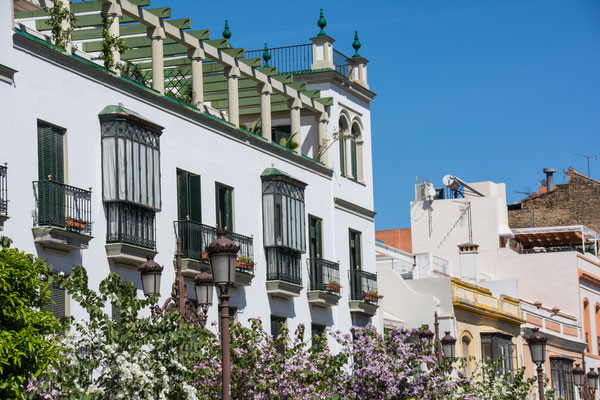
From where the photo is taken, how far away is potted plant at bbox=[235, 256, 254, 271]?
96.0 ft

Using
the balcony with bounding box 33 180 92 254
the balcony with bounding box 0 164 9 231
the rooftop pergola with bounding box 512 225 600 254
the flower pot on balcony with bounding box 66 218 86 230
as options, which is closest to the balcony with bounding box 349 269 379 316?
the balcony with bounding box 33 180 92 254

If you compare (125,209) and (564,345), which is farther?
(564,345)

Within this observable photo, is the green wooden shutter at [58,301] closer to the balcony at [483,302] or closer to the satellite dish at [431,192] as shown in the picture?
the balcony at [483,302]

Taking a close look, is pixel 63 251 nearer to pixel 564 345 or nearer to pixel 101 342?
pixel 101 342

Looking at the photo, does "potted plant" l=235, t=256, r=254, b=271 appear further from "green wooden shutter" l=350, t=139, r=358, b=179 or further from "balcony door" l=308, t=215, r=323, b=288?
"green wooden shutter" l=350, t=139, r=358, b=179

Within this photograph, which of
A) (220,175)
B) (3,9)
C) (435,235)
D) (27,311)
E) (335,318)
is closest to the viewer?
(27,311)

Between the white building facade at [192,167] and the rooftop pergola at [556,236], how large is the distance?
26.6 meters

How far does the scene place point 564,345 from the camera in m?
51.5

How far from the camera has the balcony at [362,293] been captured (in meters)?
35.0

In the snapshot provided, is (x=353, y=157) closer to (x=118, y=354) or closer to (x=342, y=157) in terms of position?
(x=342, y=157)

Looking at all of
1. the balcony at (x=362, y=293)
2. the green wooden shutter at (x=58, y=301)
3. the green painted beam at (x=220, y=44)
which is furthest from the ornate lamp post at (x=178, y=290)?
the balcony at (x=362, y=293)

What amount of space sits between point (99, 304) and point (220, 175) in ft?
41.3

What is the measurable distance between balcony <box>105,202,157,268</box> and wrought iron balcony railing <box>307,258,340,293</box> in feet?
25.1

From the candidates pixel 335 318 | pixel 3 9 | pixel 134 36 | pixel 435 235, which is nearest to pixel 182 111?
pixel 134 36
